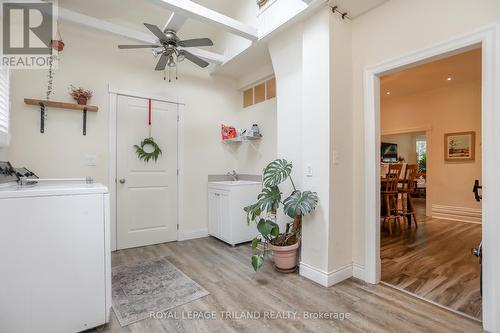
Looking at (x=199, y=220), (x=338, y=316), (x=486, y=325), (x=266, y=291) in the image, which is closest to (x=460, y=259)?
(x=486, y=325)

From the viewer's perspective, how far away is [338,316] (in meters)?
1.88

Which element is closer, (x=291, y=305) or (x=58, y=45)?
(x=291, y=305)

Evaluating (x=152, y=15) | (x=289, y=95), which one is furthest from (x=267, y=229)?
(x=152, y=15)

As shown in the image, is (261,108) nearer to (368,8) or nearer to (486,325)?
(368,8)

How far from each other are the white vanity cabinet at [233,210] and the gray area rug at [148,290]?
3.13ft

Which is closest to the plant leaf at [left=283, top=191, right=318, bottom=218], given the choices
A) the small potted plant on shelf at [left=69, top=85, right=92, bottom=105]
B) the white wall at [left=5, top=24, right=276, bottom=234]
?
the white wall at [left=5, top=24, right=276, bottom=234]

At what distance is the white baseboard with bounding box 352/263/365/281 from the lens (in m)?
2.46

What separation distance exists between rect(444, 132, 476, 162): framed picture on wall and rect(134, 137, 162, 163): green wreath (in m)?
5.90

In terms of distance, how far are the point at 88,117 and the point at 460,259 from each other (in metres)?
4.90

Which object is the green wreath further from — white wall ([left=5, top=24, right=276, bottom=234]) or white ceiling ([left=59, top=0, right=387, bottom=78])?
white ceiling ([left=59, top=0, right=387, bottom=78])

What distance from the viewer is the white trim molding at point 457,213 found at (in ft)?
16.0

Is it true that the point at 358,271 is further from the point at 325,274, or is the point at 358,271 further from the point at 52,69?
the point at 52,69

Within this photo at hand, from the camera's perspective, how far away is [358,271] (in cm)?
250

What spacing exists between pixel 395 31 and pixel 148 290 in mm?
3281
